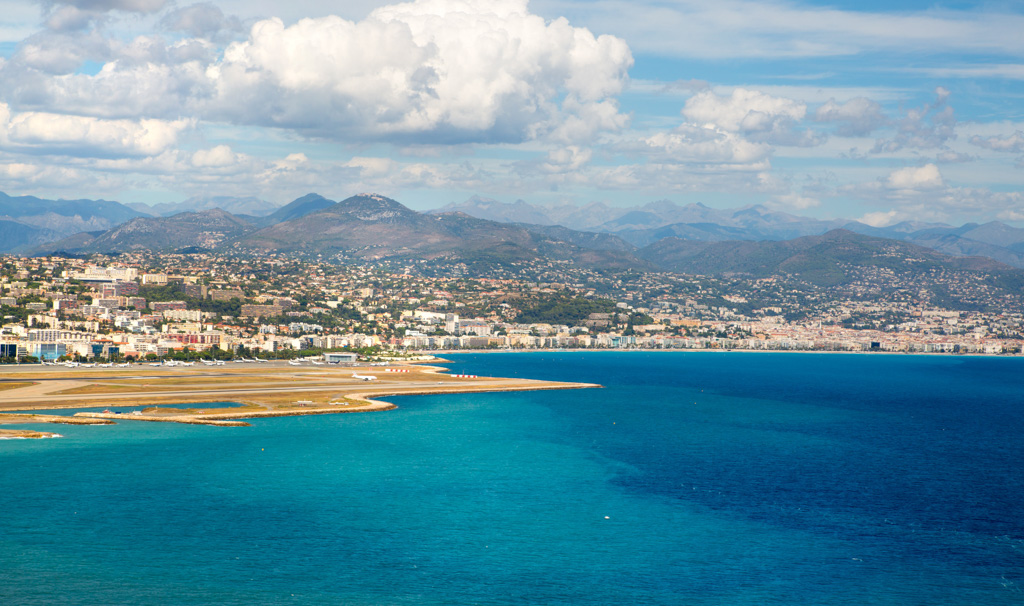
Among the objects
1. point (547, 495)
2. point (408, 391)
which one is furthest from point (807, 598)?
point (408, 391)

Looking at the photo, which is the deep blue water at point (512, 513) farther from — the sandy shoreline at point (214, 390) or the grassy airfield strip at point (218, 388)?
Result: the grassy airfield strip at point (218, 388)

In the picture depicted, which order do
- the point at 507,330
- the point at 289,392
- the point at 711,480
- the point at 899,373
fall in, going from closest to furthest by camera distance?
the point at 711,480, the point at 289,392, the point at 899,373, the point at 507,330

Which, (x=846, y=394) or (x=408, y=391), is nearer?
(x=408, y=391)

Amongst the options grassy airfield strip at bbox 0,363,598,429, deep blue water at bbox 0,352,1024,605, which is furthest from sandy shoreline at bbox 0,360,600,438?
deep blue water at bbox 0,352,1024,605

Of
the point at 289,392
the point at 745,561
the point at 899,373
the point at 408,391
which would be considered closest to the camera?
the point at 745,561

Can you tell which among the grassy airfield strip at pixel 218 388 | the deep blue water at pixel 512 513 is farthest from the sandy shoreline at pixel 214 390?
the deep blue water at pixel 512 513

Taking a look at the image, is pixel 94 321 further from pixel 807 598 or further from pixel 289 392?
pixel 807 598

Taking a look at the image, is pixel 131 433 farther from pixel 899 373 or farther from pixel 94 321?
pixel 899 373

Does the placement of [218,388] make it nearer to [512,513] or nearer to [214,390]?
[214,390]
